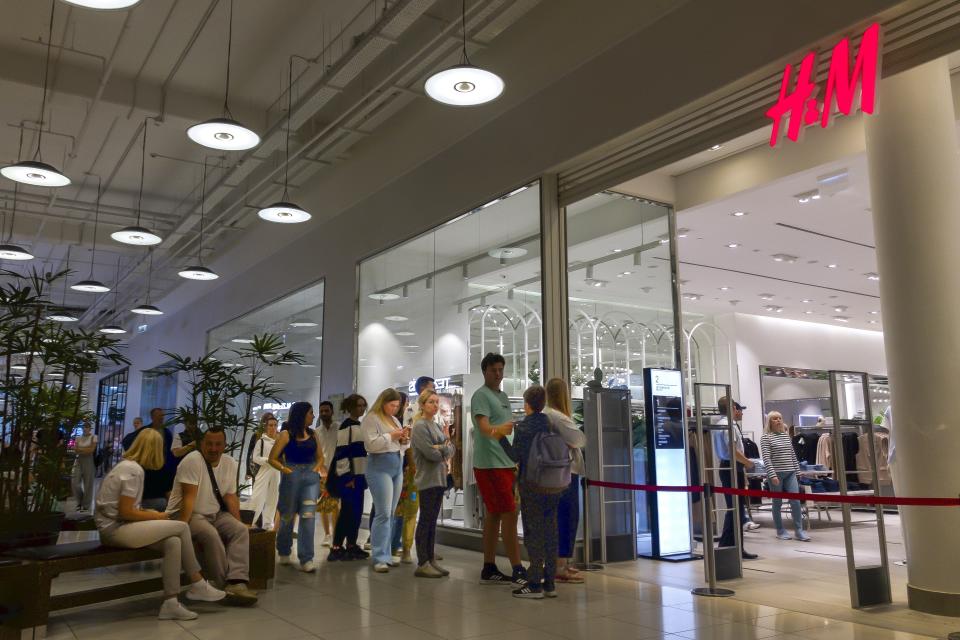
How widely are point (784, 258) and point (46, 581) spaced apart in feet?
34.0

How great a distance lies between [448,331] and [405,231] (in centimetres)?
153

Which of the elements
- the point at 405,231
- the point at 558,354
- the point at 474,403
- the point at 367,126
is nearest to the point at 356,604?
the point at 474,403

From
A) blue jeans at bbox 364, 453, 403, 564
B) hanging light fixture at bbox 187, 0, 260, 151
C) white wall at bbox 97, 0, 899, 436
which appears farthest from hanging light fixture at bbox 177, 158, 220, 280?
blue jeans at bbox 364, 453, 403, 564

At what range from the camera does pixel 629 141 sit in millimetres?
6281

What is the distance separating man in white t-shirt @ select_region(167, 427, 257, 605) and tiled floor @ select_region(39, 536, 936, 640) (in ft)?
0.69

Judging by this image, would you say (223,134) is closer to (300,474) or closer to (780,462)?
(300,474)

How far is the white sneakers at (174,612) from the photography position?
434 cm

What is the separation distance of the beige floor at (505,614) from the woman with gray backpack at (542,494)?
0.62 ft

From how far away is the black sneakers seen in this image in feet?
17.9

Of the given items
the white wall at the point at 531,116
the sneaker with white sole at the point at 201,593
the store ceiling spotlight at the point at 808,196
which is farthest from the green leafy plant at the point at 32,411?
the store ceiling spotlight at the point at 808,196

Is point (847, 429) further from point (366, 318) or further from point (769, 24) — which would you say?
point (366, 318)

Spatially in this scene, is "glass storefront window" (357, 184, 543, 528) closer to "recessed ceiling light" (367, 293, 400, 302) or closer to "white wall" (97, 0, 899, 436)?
"recessed ceiling light" (367, 293, 400, 302)

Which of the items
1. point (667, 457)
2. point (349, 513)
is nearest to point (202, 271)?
point (349, 513)

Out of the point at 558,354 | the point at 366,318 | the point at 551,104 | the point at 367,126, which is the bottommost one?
the point at 558,354
